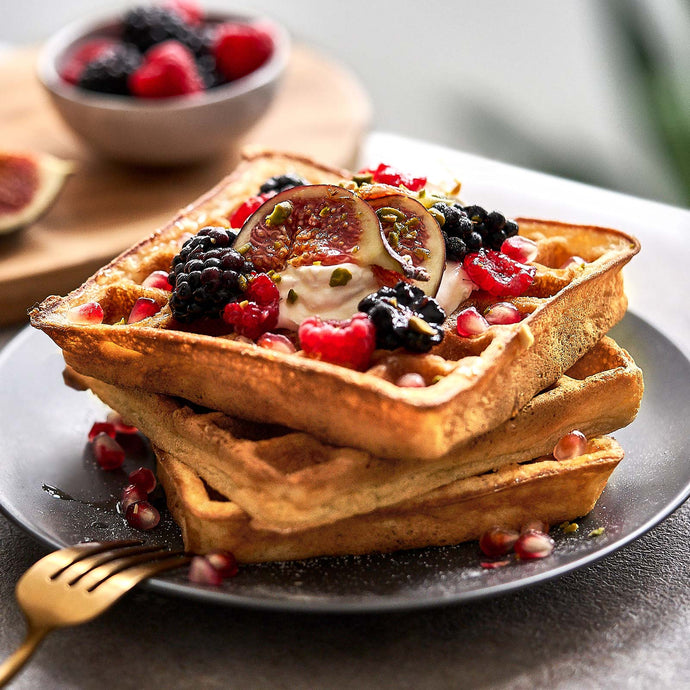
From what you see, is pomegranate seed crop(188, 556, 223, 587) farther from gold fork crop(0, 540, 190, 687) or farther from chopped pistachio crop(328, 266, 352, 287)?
chopped pistachio crop(328, 266, 352, 287)

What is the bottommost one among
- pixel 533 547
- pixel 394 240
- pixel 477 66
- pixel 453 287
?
pixel 477 66

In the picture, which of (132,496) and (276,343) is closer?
(276,343)

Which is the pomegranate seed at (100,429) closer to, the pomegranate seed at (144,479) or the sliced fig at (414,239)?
the pomegranate seed at (144,479)

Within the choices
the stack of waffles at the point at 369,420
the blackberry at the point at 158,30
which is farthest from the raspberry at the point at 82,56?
the stack of waffles at the point at 369,420

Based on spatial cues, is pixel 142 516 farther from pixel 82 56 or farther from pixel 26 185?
pixel 82 56

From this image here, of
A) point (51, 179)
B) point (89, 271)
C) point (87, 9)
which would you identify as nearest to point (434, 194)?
point (89, 271)

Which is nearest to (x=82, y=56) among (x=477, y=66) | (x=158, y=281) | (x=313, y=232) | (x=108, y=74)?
(x=108, y=74)
